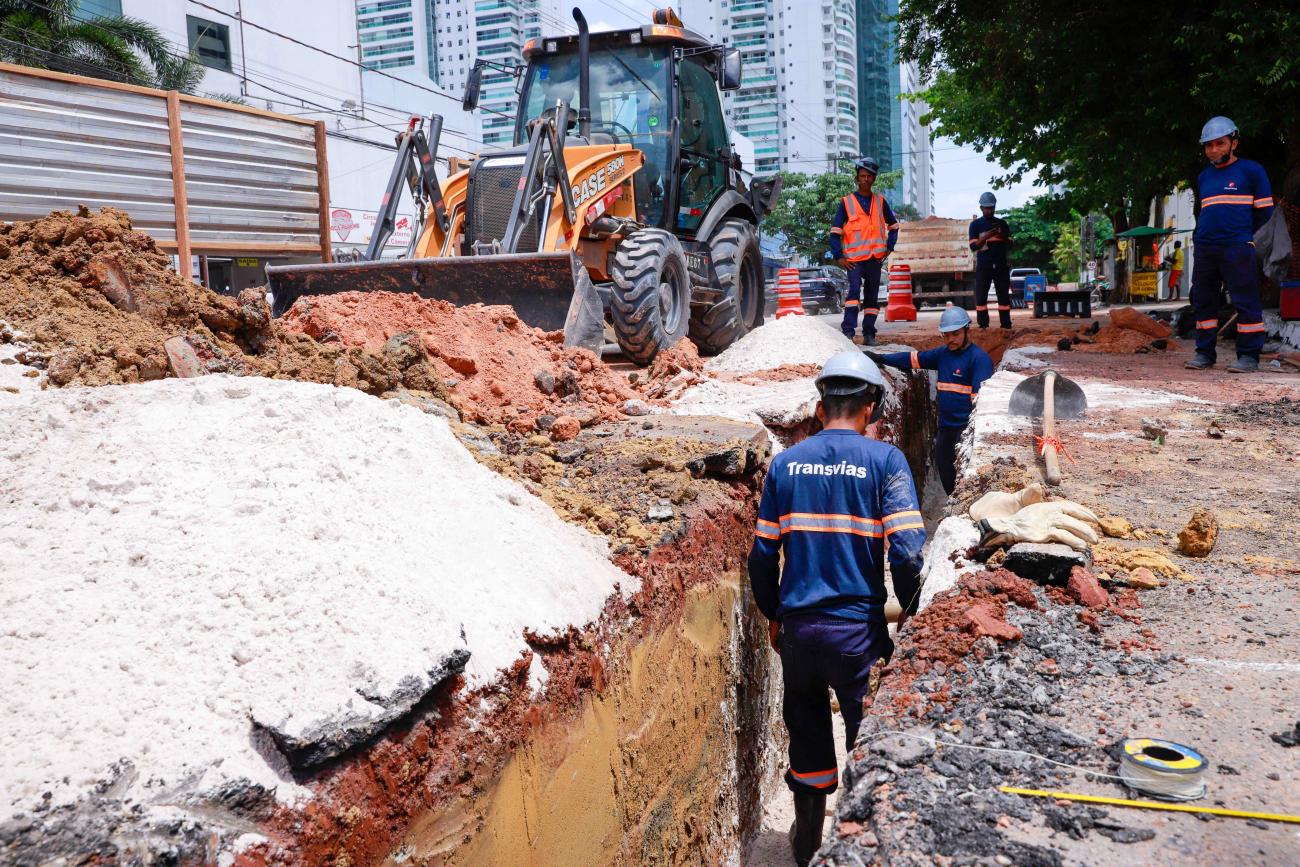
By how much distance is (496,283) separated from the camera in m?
7.30

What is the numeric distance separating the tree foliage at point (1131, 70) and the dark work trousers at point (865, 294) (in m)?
3.15

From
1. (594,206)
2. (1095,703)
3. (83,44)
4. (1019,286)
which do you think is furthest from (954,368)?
(1019,286)

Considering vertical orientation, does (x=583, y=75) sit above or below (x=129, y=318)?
above

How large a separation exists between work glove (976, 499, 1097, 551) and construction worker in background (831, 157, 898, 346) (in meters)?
6.97

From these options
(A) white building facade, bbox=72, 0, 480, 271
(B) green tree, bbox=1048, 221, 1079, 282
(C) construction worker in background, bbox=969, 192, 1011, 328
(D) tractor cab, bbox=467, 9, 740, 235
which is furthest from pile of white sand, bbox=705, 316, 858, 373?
(B) green tree, bbox=1048, 221, 1079, 282

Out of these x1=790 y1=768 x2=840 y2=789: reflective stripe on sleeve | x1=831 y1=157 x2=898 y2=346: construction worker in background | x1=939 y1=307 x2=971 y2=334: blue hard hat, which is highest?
x1=831 y1=157 x2=898 y2=346: construction worker in background

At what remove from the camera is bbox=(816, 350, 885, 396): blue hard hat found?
162 inches

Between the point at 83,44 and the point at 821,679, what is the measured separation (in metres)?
25.6

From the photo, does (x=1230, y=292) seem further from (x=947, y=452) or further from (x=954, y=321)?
(x=947, y=452)

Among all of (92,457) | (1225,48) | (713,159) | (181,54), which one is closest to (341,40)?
(181,54)

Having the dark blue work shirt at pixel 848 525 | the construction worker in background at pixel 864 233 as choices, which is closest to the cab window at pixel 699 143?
the construction worker in background at pixel 864 233

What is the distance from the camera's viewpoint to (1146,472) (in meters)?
4.90

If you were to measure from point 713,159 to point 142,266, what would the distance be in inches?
242

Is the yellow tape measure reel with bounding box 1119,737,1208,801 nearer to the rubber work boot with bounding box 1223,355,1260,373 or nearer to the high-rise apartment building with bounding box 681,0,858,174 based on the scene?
the rubber work boot with bounding box 1223,355,1260,373
